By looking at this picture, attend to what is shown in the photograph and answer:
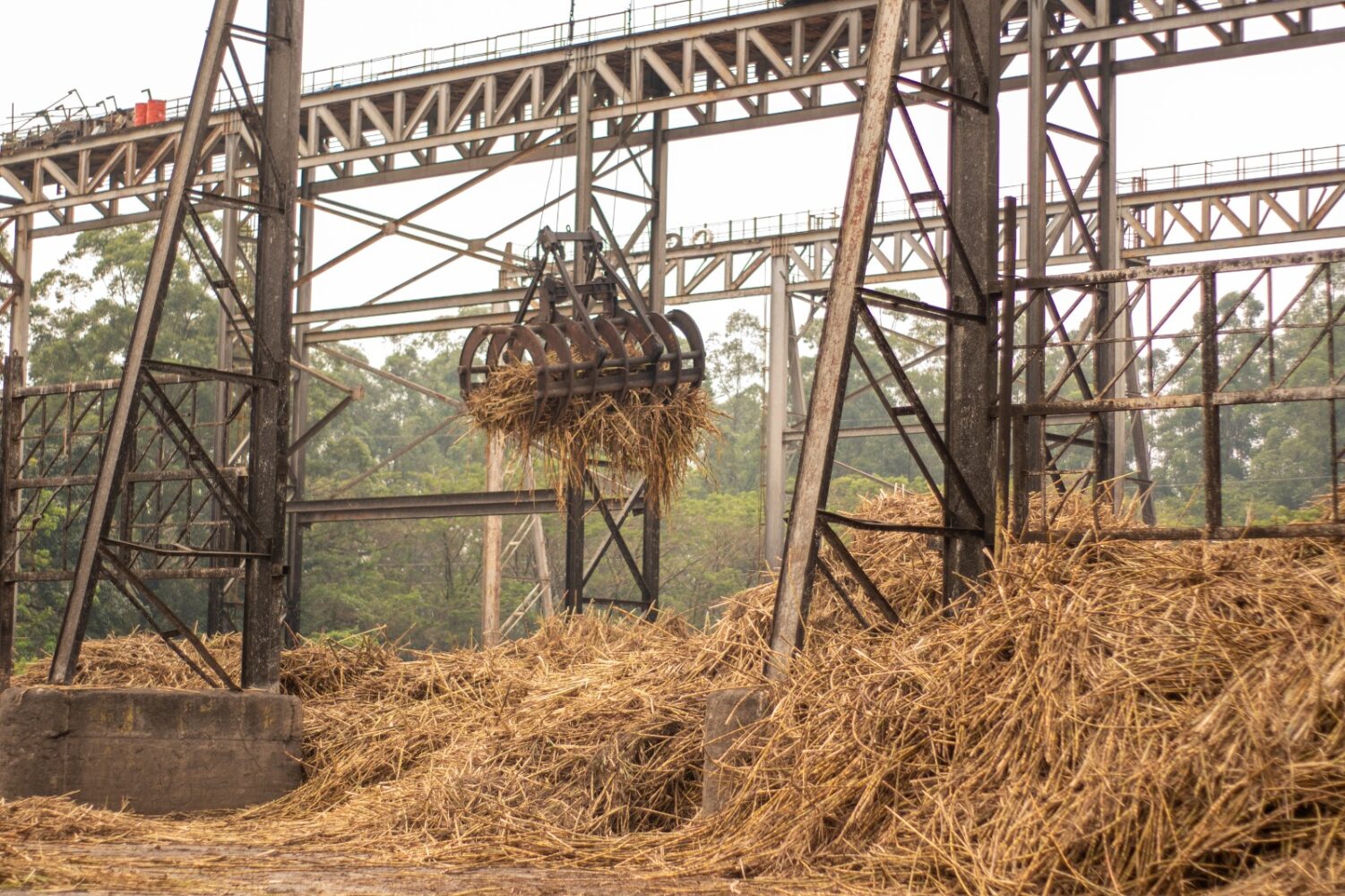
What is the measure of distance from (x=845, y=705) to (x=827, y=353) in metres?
2.15

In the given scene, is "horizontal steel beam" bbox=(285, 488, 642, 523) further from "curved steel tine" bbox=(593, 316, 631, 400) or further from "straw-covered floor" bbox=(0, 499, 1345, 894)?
"straw-covered floor" bbox=(0, 499, 1345, 894)

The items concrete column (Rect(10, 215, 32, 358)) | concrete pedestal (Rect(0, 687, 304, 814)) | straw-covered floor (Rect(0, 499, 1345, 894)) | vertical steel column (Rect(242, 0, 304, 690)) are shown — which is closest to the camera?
straw-covered floor (Rect(0, 499, 1345, 894))

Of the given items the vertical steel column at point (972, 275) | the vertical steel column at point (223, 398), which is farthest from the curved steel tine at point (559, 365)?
the vertical steel column at point (223, 398)

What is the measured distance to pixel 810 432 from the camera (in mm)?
8734

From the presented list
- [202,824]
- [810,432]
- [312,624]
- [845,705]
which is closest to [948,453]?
[810,432]

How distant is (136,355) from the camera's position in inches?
442

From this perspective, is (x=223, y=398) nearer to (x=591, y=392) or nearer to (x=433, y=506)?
(x=433, y=506)

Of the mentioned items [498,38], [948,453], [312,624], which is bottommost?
[312,624]

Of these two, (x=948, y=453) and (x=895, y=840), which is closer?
(x=895, y=840)

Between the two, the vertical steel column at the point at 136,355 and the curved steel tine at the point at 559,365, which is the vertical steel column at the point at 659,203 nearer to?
the curved steel tine at the point at 559,365

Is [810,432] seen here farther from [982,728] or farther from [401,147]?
[401,147]

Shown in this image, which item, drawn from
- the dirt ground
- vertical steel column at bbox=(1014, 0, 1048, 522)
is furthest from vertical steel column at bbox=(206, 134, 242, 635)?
the dirt ground

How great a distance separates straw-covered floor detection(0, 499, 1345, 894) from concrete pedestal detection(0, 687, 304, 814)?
449 millimetres

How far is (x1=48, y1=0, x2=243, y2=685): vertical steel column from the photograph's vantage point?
10953mm
